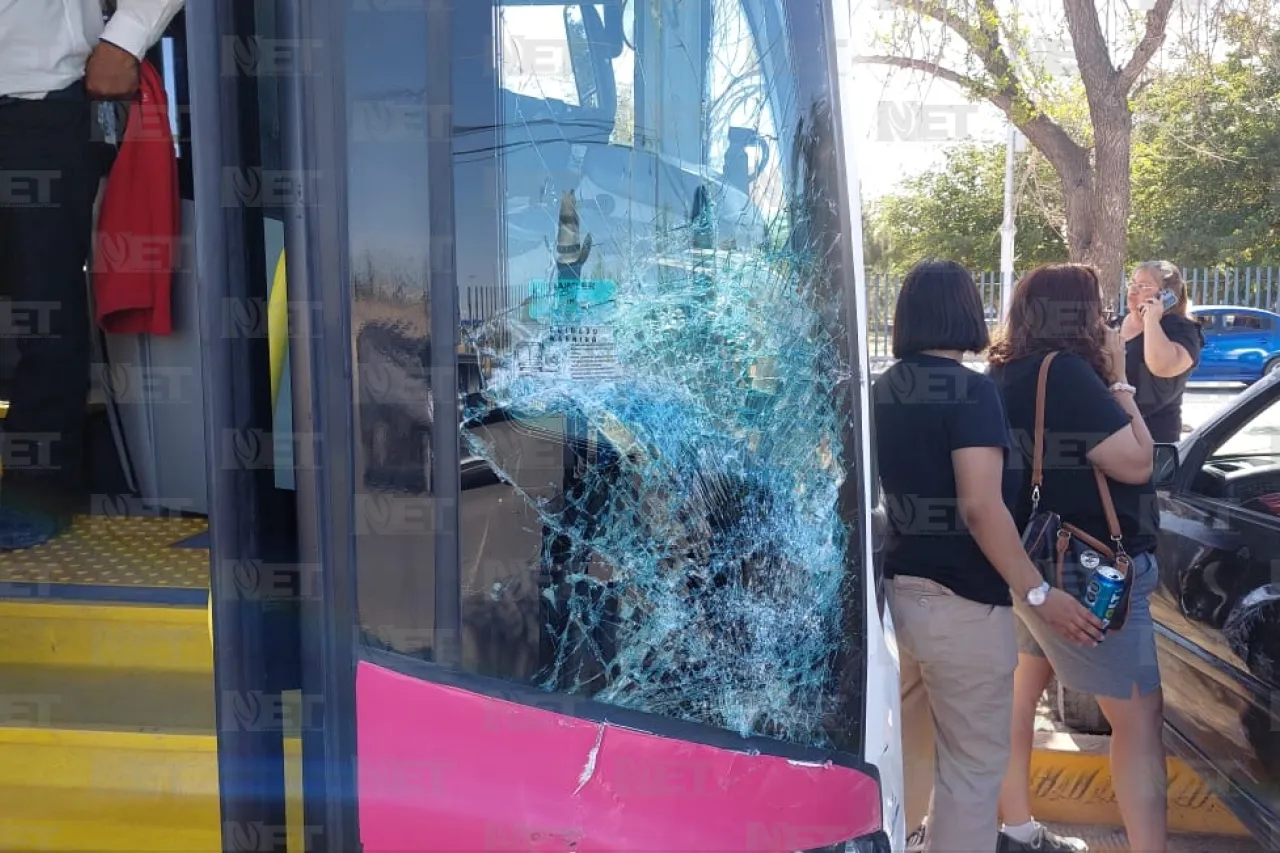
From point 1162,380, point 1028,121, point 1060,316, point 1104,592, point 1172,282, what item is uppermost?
point 1028,121

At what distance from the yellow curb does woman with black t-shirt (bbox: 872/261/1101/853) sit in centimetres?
103

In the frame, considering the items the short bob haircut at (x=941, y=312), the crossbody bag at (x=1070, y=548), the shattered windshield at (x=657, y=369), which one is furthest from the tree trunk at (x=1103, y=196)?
the shattered windshield at (x=657, y=369)

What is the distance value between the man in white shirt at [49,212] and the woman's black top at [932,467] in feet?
6.27

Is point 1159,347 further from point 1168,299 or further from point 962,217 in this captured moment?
point 962,217

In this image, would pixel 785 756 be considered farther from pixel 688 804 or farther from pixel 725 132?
pixel 725 132

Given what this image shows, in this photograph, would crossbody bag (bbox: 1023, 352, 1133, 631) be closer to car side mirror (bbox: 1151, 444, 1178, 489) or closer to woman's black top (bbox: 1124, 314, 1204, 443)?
car side mirror (bbox: 1151, 444, 1178, 489)

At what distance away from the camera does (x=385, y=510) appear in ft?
4.69

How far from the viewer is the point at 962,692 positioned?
2.56 m

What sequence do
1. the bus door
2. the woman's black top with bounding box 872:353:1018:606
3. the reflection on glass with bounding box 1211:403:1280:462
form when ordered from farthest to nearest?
the reflection on glass with bounding box 1211:403:1280:462 → the woman's black top with bounding box 872:353:1018:606 → the bus door

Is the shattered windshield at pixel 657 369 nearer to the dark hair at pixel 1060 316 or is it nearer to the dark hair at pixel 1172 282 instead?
the dark hair at pixel 1060 316

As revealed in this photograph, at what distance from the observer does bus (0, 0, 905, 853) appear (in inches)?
55.3

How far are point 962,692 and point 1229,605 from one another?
0.97m

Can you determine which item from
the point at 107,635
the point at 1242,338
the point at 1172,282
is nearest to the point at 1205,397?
the point at 1242,338

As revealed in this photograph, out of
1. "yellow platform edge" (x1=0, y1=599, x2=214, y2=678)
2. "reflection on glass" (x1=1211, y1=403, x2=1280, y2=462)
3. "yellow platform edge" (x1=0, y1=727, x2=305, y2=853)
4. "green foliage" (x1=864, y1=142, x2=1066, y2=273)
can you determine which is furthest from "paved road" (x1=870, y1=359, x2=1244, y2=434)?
"yellow platform edge" (x1=0, y1=727, x2=305, y2=853)
